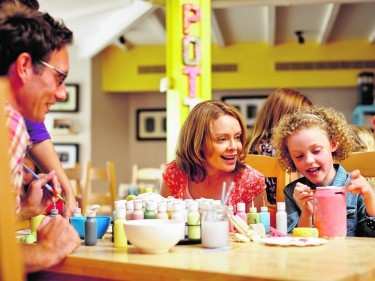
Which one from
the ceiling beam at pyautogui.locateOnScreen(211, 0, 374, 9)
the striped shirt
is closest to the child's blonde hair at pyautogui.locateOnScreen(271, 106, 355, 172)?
the striped shirt

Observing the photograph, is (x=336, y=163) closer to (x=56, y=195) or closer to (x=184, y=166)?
(x=184, y=166)

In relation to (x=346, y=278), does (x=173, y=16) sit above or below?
above

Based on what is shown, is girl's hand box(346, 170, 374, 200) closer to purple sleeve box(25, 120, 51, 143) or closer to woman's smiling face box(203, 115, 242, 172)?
woman's smiling face box(203, 115, 242, 172)

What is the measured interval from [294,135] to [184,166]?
617 mm

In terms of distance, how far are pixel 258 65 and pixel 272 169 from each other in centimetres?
857

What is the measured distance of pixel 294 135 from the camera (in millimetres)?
2379

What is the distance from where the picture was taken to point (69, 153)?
11609 millimetres

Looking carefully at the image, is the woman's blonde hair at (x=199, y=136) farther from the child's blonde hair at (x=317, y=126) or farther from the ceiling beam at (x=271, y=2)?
the ceiling beam at (x=271, y=2)

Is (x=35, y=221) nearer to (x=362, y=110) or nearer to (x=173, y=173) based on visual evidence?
(x=173, y=173)

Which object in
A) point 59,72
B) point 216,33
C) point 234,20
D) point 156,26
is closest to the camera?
point 59,72

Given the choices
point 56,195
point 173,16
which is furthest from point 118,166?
point 56,195

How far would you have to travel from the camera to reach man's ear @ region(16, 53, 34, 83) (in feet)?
5.39

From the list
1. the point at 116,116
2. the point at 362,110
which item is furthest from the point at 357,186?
the point at 116,116

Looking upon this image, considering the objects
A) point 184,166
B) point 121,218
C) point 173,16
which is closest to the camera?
point 121,218
